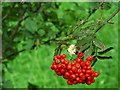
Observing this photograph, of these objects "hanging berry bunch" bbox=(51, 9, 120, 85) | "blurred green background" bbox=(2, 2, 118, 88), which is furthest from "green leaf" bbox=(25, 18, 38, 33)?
"hanging berry bunch" bbox=(51, 9, 120, 85)

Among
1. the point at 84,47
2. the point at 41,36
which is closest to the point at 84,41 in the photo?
the point at 84,47

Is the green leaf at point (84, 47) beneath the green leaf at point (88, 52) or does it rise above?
above

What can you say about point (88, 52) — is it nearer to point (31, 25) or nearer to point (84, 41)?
point (84, 41)

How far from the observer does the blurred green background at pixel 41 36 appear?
2.46 meters

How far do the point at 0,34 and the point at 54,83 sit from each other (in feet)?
4.89

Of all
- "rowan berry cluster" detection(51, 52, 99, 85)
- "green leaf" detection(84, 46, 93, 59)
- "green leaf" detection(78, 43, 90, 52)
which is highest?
"green leaf" detection(78, 43, 90, 52)

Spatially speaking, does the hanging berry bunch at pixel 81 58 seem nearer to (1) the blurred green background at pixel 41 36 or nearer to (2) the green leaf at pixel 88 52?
(2) the green leaf at pixel 88 52

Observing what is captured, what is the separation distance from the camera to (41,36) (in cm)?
246

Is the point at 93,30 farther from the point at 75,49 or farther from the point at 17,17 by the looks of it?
the point at 17,17

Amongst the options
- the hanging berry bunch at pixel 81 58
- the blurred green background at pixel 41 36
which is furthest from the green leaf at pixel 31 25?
the hanging berry bunch at pixel 81 58

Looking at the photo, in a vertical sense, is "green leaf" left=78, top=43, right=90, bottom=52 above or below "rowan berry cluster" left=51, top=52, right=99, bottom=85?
above

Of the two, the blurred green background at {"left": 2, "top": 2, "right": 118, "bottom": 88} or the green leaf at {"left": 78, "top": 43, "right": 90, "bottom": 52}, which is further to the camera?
the blurred green background at {"left": 2, "top": 2, "right": 118, "bottom": 88}

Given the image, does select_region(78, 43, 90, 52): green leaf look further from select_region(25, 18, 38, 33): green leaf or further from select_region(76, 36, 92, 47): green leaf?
select_region(25, 18, 38, 33): green leaf

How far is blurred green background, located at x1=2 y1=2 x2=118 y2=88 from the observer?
8.05 ft
